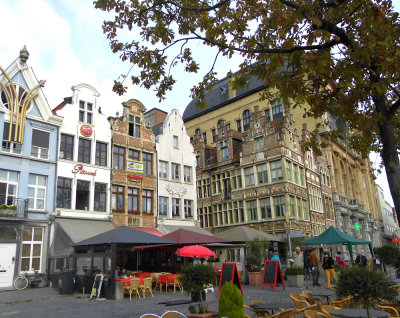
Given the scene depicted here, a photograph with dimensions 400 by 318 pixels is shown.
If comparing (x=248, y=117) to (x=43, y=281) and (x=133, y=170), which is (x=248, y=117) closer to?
(x=133, y=170)

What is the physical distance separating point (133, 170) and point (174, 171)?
4270mm

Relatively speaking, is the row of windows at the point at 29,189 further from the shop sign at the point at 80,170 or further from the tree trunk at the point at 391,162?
the tree trunk at the point at 391,162

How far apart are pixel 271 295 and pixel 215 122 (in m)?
36.1

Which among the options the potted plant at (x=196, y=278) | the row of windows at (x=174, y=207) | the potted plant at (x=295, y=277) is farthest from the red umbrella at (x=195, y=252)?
the row of windows at (x=174, y=207)

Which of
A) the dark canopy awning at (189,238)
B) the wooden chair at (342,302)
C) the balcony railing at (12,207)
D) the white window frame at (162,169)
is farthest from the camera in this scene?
the white window frame at (162,169)

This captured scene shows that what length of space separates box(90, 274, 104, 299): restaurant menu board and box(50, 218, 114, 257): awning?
4369 mm

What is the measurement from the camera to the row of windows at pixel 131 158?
25406 mm

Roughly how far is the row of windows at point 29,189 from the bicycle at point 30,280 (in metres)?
3.55

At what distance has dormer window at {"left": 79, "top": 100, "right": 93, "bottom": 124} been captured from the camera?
24220 mm

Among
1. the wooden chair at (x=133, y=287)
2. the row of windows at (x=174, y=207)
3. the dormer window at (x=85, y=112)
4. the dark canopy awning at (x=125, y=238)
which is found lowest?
the wooden chair at (x=133, y=287)

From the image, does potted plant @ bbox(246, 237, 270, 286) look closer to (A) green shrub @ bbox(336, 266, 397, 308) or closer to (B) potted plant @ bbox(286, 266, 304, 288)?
(B) potted plant @ bbox(286, 266, 304, 288)

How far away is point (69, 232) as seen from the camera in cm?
2028

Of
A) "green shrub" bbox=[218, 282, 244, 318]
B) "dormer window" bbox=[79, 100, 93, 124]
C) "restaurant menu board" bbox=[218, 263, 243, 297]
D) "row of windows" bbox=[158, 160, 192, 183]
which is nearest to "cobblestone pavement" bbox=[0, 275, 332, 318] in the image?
"restaurant menu board" bbox=[218, 263, 243, 297]

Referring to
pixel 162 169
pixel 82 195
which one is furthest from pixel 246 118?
pixel 82 195
